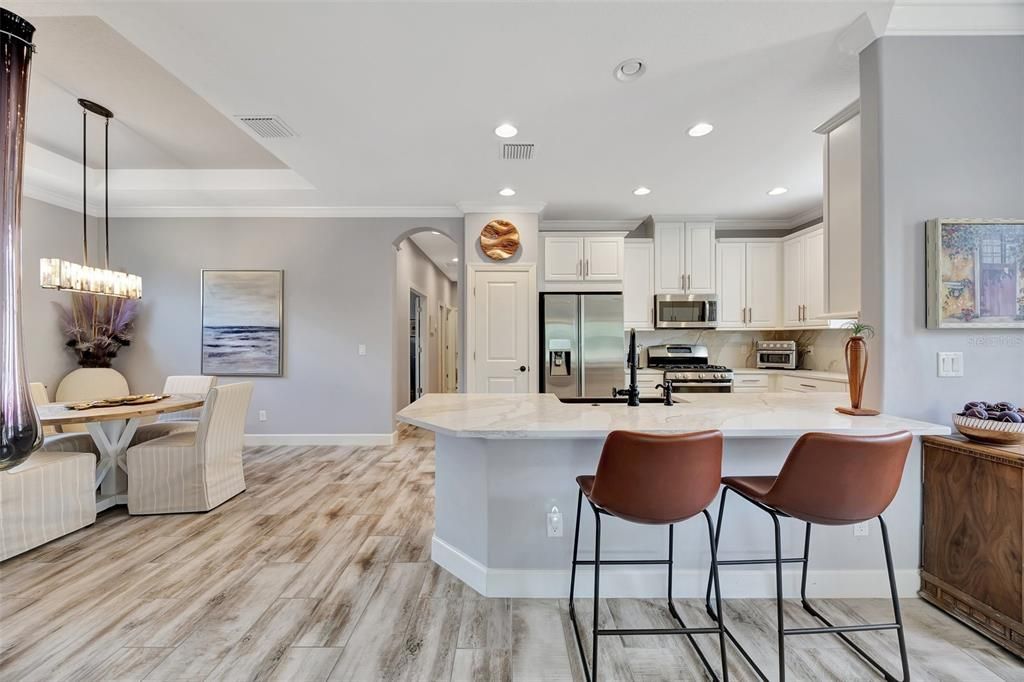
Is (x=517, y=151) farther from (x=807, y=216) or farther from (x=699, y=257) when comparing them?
(x=807, y=216)

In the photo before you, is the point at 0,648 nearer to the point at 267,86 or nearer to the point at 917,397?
the point at 267,86

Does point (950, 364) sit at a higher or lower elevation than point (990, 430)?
higher

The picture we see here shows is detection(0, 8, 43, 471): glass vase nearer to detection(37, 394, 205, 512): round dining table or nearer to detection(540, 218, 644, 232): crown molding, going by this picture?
detection(37, 394, 205, 512): round dining table

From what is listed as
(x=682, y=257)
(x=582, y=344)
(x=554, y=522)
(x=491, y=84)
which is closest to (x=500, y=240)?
(x=582, y=344)

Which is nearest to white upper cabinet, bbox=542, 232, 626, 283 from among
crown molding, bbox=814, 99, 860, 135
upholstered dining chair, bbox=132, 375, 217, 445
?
crown molding, bbox=814, 99, 860, 135

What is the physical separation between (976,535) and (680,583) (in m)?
1.15

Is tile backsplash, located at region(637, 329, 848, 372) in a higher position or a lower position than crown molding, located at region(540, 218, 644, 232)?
lower

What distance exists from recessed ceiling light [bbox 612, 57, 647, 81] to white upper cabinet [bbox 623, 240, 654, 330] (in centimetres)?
279

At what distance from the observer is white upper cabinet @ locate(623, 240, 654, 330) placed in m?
5.05

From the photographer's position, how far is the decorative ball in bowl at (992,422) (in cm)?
171

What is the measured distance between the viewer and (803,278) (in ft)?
15.5

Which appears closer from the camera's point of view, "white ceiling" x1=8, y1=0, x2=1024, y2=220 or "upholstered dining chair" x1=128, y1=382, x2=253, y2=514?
"white ceiling" x1=8, y1=0, x2=1024, y2=220

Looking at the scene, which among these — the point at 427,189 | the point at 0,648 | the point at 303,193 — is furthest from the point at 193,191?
the point at 0,648

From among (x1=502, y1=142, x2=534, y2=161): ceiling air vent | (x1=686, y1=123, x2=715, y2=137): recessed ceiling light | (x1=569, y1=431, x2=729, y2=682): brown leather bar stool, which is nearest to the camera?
(x1=569, y1=431, x2=729, y2=682): brown leather bar stool
